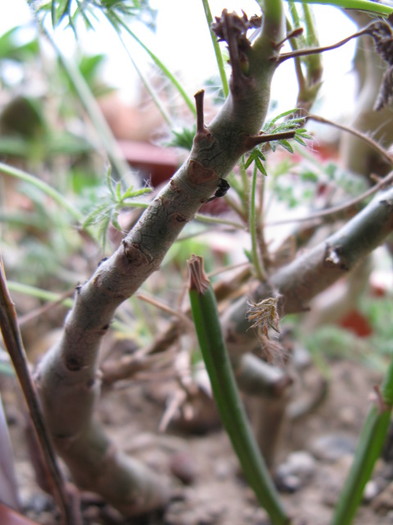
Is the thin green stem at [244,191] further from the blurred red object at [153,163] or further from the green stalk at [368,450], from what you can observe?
the blurred red object at [153,163]

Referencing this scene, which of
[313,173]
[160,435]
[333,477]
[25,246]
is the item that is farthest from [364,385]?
[25,246]

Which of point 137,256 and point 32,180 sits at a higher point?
point 32,180

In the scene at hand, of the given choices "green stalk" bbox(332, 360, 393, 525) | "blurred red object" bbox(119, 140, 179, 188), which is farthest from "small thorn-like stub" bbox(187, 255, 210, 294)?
"blurred red object" bbox(119, 140, 179, 188)

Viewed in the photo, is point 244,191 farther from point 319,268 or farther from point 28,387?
point 28,387

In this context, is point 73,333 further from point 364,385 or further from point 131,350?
point 364,385

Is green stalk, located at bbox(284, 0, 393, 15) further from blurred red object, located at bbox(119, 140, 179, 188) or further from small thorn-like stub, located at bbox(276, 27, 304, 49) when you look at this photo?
blurred red object, located at bbox(119, 140, 179, 188)

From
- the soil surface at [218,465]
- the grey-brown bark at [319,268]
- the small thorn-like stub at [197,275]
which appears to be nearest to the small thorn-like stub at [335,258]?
the grey-brown bark at [319,268]

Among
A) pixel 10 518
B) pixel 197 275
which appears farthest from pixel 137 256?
pixel 10 518
